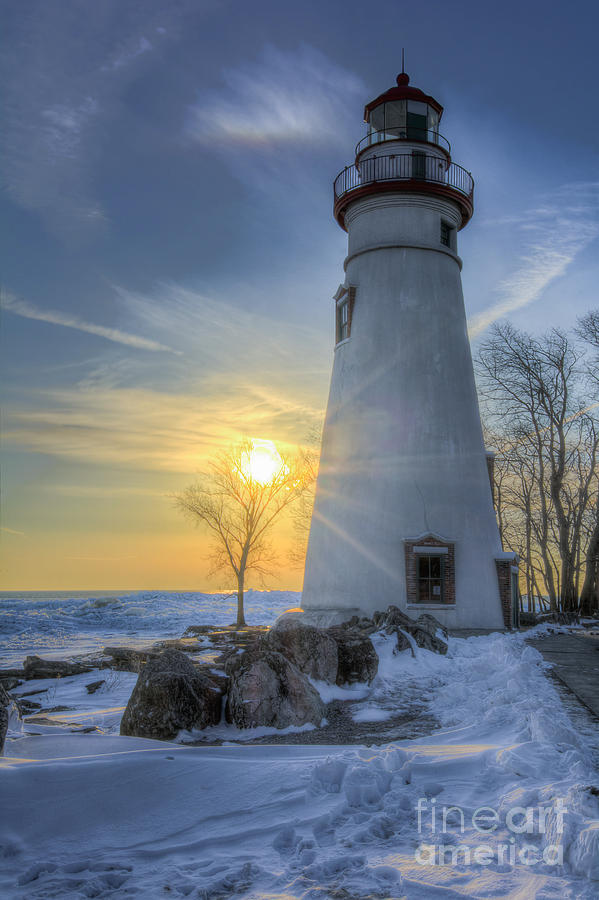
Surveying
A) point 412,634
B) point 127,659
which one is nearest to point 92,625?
point 127,659

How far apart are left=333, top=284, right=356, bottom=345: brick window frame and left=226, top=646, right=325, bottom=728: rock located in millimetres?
13040

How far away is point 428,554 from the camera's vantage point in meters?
17.0

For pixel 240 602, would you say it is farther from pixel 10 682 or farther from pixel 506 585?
pixel 10 682

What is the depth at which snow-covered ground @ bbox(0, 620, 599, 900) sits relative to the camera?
3.39 m

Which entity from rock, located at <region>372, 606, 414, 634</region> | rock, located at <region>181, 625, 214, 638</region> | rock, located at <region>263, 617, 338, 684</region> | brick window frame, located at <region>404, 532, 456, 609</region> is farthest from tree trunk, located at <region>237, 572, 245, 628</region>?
rock, located at <region>263, 617, 338, 684</region>

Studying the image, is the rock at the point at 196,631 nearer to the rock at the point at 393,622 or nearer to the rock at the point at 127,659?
the rock at the point at 127,659

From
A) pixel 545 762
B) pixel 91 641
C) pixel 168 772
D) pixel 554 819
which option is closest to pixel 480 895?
pixel 554 819

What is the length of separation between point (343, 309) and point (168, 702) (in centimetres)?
1509

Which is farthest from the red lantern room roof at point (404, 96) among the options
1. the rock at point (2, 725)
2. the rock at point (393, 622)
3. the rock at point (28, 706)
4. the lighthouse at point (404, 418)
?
the rock at point (2, 725)

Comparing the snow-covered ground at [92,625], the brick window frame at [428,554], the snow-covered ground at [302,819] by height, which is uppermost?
the brick window frame at [428,554]

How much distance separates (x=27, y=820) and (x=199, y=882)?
122 centimetres

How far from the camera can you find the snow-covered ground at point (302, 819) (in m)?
3.39

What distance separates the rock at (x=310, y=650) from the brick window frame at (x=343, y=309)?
11515 millimetres

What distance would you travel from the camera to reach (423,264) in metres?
18.8
